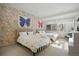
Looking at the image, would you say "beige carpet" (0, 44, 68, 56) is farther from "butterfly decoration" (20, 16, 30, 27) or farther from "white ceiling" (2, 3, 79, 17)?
"white ceiling" (2, 3, 79, 17)

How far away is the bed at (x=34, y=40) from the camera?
6.72ft

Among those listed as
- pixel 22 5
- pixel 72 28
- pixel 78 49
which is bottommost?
pixel 78 49

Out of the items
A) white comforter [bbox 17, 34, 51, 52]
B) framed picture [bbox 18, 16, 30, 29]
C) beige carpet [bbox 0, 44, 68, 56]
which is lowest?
beige carpet [bbox 0, 44, 68, 56]

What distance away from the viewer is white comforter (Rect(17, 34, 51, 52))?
2.05 meters

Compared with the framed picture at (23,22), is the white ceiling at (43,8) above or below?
above

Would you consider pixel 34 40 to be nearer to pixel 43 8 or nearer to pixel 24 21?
pixel 24 21

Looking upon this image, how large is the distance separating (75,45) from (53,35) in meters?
0.52

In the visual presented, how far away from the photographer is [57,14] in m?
2.03

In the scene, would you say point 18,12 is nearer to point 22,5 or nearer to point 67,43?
point 22,5

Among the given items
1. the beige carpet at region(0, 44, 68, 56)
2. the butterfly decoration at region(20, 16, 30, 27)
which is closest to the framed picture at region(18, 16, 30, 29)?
the butterfly decoration at region(20, 16, 30, 27)

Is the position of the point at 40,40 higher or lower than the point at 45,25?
lower

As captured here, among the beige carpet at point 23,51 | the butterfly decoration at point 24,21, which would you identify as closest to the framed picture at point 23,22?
the butterfly decoration at point 24,21

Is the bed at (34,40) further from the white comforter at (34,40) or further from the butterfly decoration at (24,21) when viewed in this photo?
the butterfly decoration at (24,21)

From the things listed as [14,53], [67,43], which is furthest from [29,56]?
[67,43]
